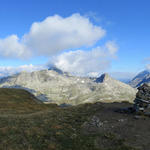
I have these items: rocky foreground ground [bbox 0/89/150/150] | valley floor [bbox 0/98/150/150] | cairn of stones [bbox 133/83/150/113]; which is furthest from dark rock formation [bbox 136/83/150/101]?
valley floor [bbox 0/98/150/150]

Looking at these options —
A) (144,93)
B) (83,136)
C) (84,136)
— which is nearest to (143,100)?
(144,93)

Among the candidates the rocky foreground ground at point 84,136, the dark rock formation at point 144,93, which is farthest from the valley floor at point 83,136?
the dark rock formation at point 144,93

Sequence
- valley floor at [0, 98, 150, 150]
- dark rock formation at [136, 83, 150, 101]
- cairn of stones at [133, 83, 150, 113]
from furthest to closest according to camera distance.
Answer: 1. dark rock formation at [136, 83, 150, 101]
2. cairn of stones at [133, 83, 150, 113]
3. valley floor at [0, 98, 150, 150]

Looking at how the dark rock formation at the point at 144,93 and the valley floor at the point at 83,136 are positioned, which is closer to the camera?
the valley floor at the point at 83,136

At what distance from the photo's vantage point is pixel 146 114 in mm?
28891

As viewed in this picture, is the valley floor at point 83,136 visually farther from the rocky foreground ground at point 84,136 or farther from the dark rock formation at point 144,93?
the dark rock formation at point 144,93

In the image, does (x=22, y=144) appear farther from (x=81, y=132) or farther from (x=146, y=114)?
(x=146, y=114)

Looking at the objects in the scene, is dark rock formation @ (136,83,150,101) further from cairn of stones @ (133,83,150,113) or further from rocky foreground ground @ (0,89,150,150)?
rocky foreground ground @ (0,89,150,150)

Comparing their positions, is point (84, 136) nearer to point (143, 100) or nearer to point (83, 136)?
point (83, 136)

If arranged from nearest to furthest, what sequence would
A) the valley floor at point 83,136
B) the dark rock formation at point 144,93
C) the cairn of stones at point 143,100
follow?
the valley floor at point 83,136, the cairn of stones at point 143,100, the dark rock formation at point 144,93

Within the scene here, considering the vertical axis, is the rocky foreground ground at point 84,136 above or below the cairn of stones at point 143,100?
below

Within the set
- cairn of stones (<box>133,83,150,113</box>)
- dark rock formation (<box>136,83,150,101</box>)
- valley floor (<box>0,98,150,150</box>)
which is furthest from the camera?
dark rock formation (<box>136,83,150,101</box>)

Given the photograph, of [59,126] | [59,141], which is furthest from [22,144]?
[59,126]

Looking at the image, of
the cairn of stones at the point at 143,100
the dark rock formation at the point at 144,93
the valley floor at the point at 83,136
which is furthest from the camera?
the dark rock formation at the point at 144,93
